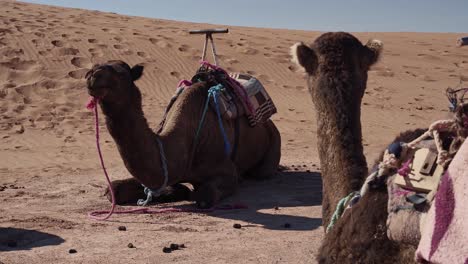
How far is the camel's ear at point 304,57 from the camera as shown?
3.67 metres

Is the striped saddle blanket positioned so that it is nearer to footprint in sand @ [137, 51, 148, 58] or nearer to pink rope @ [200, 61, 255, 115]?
pink rope @ [200, 61, 255, 115]

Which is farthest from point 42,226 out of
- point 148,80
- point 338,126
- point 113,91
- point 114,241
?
point 148,80

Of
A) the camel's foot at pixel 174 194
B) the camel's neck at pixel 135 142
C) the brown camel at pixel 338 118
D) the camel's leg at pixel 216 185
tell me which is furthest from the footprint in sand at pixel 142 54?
the brown camel at pixel 338 118

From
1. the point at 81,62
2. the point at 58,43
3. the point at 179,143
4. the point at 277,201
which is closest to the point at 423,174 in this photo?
the point at 179,143

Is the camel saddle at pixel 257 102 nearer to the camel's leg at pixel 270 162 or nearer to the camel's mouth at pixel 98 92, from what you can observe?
the camel's leg at pixel 270 162

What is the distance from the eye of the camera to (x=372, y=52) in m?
3.90

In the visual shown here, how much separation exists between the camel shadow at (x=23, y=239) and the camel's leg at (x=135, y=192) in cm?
149

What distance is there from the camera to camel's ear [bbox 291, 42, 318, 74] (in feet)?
12.1

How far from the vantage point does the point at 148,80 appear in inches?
711

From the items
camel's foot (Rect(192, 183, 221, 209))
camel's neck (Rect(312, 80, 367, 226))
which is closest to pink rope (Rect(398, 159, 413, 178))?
camel's neck (Rect(312, 80, 367, 226))

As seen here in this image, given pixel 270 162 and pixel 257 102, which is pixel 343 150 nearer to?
pixel 257 102

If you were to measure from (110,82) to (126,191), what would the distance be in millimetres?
1567

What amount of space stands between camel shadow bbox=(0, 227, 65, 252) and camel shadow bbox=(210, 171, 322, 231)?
1.75 metres

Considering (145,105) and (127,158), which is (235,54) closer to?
(145,105)
